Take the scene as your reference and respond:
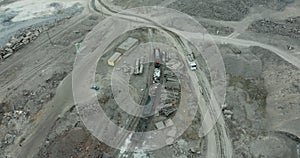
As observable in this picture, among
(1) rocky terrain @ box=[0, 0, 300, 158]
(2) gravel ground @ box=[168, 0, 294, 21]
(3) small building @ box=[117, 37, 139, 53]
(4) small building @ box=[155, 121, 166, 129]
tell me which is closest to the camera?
(1) rocky terrain @ box=[0, 0, 300, 158]

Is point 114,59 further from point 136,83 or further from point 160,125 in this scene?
point 160,125

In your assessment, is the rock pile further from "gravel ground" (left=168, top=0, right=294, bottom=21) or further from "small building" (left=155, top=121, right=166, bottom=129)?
"small building" (left=155, top=121, right=166, bottom=129)

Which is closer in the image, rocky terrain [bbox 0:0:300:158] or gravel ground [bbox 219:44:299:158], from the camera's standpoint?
gravel ground [bbox 219:44:299:158]

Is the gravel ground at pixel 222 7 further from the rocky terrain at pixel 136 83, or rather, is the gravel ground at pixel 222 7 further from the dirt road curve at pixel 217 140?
the dirt road curve at pixel 217 140

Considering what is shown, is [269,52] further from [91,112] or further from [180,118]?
[91,112]

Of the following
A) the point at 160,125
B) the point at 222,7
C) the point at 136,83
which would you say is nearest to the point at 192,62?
the point at 136,83

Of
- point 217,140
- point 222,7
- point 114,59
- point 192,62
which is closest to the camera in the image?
point 217,140

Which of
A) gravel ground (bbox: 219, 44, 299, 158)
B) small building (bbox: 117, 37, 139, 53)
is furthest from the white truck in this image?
small building (bbox: 117, 37, 139, 53)
